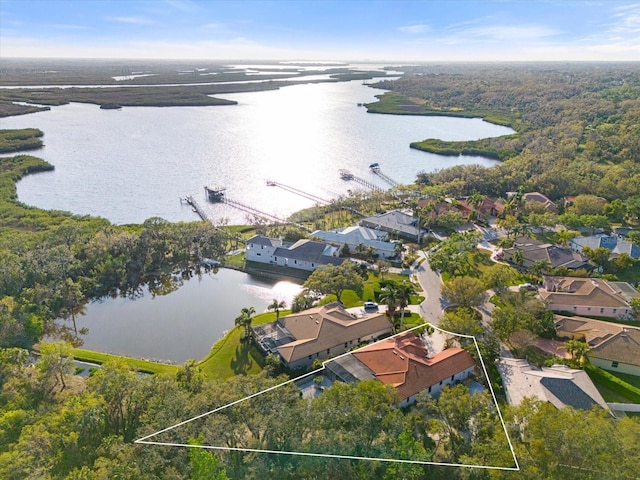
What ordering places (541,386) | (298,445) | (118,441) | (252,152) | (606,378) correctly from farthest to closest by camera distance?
(252,152) < (606,378) < (541,386) < (118,441) < (298,445)

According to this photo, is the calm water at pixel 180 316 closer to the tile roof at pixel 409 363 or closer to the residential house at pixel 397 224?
the tile roof at pixel 409 363

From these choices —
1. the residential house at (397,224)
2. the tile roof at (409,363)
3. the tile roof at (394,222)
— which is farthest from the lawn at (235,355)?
the tile roof at (394,222)

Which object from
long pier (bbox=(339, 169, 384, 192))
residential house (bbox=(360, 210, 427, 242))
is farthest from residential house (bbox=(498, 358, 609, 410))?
long pier (bbox=(339, 169, 384, 192))

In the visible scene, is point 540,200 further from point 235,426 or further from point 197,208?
point 235,426

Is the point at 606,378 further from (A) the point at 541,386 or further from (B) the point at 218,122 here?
(B) the point at 218,122

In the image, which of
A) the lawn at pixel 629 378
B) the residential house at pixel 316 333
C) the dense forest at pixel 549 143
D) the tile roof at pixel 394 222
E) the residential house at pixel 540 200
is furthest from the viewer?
the dense forest at pixel 549 143

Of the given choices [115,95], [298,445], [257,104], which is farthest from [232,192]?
[115,95]

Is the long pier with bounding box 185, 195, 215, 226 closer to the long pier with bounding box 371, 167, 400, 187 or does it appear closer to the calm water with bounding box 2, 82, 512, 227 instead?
the calm water with bounding box 2, 82, 512, 227
